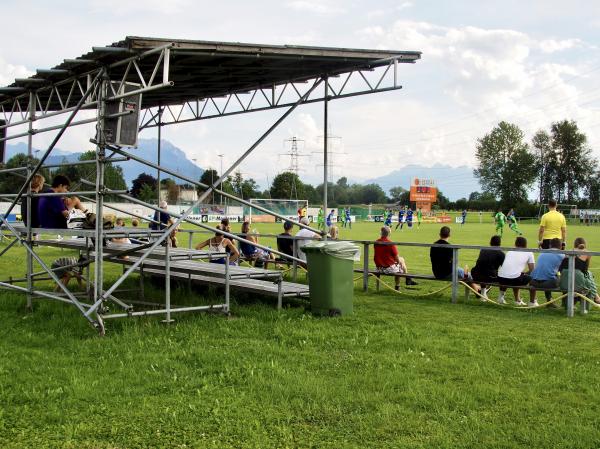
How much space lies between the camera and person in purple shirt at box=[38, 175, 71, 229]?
367 inches

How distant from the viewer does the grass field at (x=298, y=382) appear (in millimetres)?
4570

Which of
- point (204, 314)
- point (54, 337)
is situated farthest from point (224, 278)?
point (54, 337)

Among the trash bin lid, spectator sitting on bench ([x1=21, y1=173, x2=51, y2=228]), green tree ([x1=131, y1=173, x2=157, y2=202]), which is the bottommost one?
the trash bin lid

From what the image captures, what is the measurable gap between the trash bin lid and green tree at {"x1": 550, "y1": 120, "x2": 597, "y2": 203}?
94.3m

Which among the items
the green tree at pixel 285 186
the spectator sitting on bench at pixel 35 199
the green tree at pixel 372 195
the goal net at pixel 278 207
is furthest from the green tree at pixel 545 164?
the spectator sitting on bench at pixel 35 199

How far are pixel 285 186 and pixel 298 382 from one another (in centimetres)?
9619

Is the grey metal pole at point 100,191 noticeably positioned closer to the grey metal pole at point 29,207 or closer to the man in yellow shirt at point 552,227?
the grey metal pole at point 29,207

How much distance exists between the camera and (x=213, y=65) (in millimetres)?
9484

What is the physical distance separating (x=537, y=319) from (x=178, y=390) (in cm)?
584

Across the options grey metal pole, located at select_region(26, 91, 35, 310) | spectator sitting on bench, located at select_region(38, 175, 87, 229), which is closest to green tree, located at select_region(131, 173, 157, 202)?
grey metal pole, located at select_region(26, 91, 35, 310)

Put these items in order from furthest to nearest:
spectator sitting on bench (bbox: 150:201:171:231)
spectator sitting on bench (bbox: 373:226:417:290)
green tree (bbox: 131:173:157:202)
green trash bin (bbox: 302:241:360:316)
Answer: green tree (bbox: 131:173:157:202) → spectator sitting on bench (bbox: 373:226:417:290) → spectator sitting on bench (bbox: 150:201:171:231) → green trash bin (bbox: 302:241:360:316)

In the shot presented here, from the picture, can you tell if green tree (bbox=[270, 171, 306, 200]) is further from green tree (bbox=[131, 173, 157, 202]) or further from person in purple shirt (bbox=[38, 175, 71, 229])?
person in purple shirt (bbox=[38, 175, 71, 229])

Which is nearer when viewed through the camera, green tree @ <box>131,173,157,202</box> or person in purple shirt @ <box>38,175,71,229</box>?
person in purple shirt @ <box>38,175,71,229</box>

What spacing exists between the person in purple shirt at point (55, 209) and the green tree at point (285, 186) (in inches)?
3490
